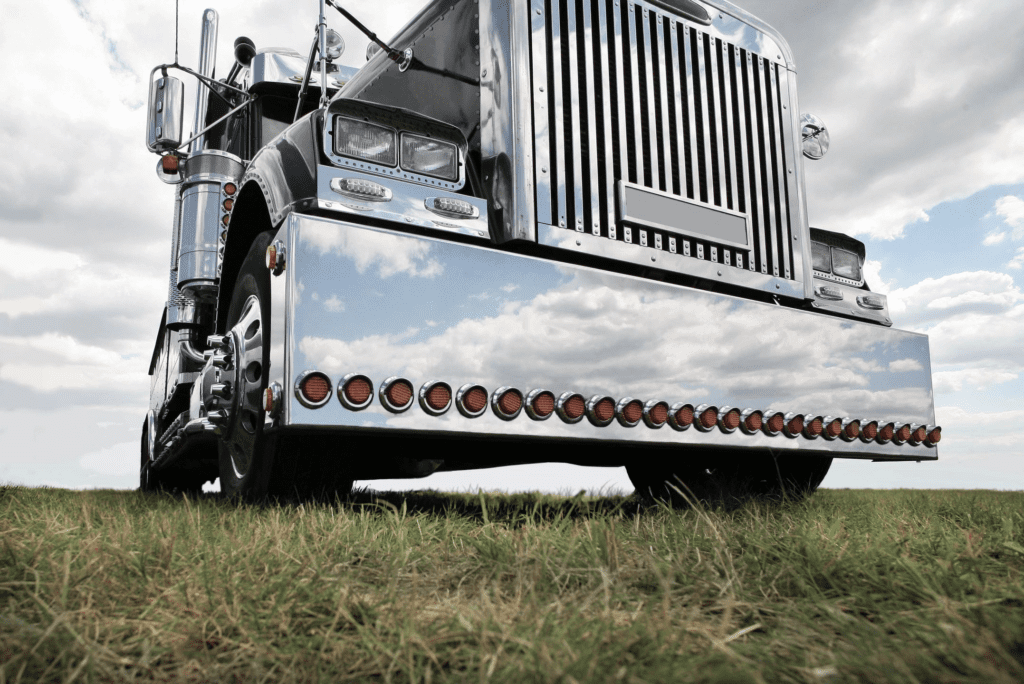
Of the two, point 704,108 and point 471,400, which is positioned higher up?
point 704,108

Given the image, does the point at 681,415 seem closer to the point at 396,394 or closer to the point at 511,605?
the point at 396,394

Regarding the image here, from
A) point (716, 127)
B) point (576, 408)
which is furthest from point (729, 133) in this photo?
point (576, 408)

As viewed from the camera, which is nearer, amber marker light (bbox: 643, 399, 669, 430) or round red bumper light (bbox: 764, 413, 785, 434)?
amber marker light (bbox: 643, 399, 669, 430)

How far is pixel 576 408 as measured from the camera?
2.44m

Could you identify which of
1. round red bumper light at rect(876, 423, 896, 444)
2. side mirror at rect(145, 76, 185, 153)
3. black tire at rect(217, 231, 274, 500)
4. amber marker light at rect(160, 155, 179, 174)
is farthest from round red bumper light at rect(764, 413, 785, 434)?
amber marker light at rect(160, 155, 179, 174)

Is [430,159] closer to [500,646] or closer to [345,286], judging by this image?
[345,286]

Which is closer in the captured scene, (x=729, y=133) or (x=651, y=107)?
(x=651, y=107)

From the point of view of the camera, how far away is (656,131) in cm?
310

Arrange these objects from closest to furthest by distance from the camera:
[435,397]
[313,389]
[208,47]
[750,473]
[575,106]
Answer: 1. [313,389]
2. [435,397]
3. [575,106]
4. [750,473]
5. [208,47]

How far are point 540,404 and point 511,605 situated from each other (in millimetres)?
1120

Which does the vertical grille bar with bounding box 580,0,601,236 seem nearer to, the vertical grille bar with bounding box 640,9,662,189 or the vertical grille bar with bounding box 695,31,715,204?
the vertical grille bar with bounding box 640,9,662,189

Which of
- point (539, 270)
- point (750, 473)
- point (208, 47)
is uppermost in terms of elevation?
point (208, 47)

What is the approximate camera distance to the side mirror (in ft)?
11.0

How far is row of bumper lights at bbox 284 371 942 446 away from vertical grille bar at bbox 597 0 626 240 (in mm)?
706
